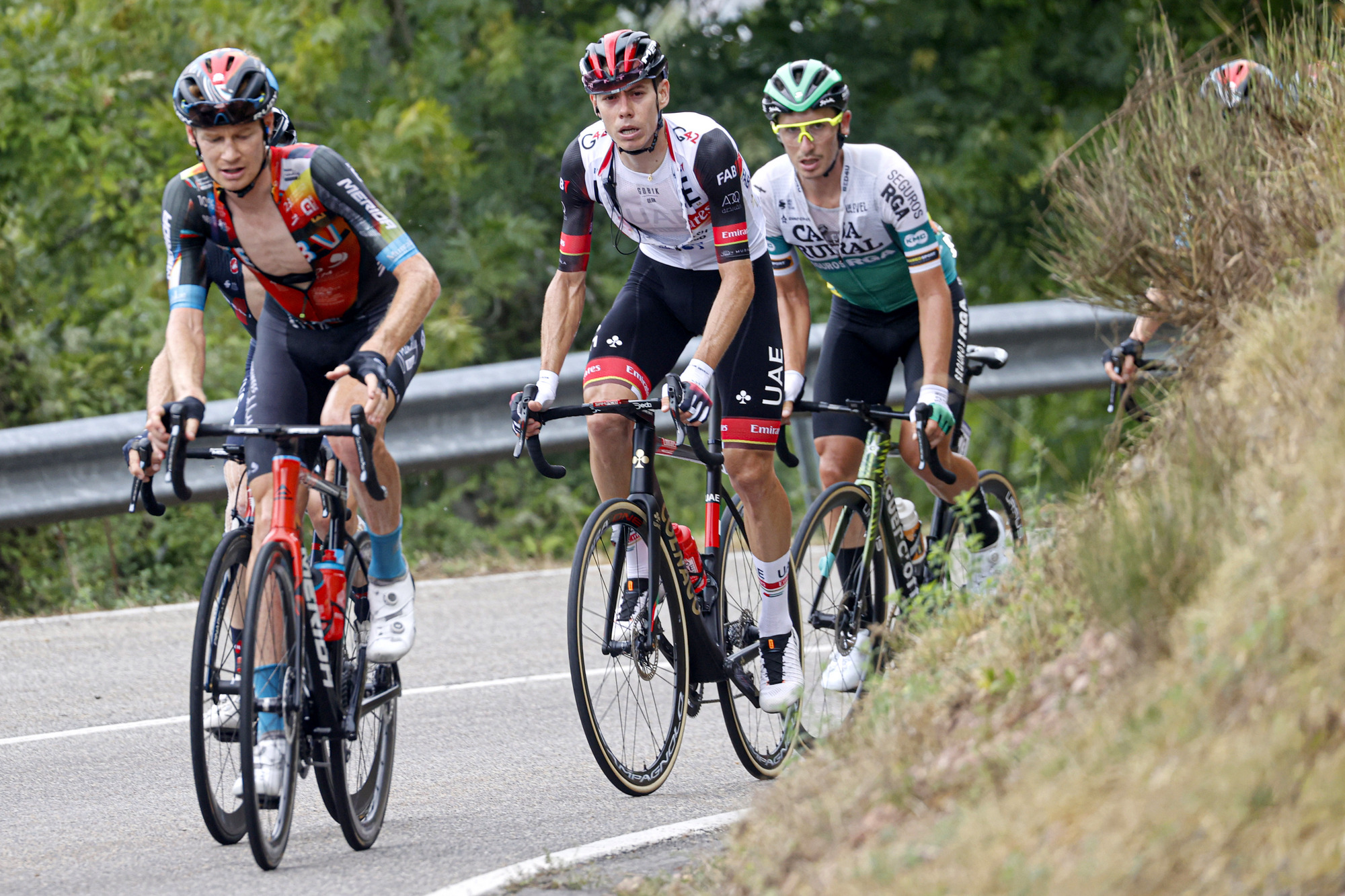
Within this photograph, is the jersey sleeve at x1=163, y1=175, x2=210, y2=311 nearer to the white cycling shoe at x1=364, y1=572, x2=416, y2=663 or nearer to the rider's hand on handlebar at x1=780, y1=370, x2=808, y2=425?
the white cycling shoe at x1=364, y1=572, x2=416, y2=663

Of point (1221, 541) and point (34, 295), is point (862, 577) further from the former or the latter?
point (34, 295)

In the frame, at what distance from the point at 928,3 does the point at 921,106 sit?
43.0 inches

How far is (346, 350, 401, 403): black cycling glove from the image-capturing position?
4570 mm

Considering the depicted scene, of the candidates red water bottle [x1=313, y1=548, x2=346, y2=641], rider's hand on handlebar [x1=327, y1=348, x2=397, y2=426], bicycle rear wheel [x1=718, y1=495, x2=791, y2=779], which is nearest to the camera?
rider's hand on handlebar [x1=327, y1=348, x2=397, y2=426]

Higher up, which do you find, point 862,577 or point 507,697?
point 862,577

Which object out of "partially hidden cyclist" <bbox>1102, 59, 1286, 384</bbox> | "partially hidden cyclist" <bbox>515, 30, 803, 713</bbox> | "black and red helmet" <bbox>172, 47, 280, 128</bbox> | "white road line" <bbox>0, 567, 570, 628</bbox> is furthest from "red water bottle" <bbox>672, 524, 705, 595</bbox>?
"white road line" <bbox>0, 567, 570, 628</bbox>

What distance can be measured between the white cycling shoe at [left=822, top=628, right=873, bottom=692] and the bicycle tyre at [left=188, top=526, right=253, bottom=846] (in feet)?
7.54

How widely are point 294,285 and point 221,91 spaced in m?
0.79

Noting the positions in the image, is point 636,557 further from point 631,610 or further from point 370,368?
point 370,368

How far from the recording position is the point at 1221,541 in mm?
3551

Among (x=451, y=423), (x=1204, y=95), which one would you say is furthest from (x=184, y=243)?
(x=451, y=423)

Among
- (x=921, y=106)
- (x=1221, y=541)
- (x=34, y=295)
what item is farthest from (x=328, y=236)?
(x=921, y=106)

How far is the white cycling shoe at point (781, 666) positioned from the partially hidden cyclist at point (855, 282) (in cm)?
23

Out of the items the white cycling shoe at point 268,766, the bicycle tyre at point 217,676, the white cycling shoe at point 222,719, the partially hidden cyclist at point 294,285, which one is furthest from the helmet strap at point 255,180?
the white cycling shoe at point 268,766
